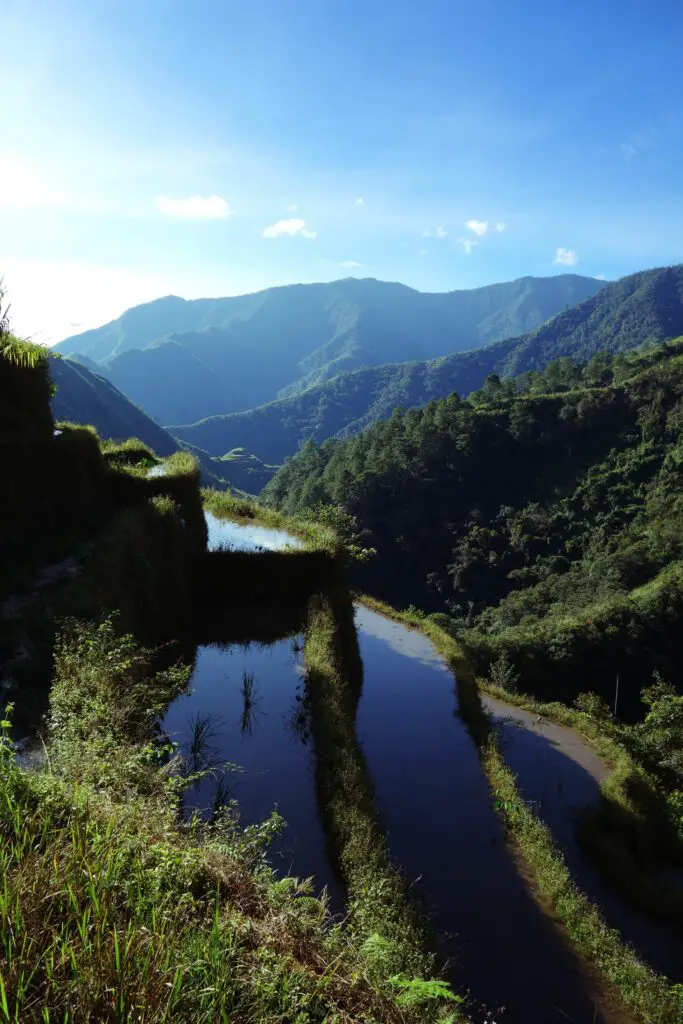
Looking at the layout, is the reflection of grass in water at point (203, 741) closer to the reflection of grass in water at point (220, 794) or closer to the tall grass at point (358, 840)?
the reflection of grass in water at point (220, 794)

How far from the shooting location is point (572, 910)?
8172 millimetres

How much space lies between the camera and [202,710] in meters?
9.34

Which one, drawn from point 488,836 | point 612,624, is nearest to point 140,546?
point 488,836

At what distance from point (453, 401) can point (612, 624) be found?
143 feet

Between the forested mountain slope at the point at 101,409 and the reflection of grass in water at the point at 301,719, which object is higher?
the forested mountain slope at the point at 101,409

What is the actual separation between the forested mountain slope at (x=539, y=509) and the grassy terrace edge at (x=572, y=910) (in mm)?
34588

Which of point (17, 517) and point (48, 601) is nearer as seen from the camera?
point (48, 601)

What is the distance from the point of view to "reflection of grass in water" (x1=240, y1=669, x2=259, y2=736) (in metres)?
9.17

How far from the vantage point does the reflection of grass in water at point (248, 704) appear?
9.17 metres

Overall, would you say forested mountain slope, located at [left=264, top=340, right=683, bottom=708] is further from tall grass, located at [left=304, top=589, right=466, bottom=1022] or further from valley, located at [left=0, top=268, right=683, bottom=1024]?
tall grass, located at [left=304, top=589, right=466, bottom=1022]

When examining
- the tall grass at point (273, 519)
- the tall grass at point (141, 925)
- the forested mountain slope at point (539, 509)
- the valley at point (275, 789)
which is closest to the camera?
the tall grass at point (141, 925)

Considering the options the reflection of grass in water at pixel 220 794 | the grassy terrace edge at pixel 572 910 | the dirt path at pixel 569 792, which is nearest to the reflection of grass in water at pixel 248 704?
the reflection of grass in water at pixel 220 794

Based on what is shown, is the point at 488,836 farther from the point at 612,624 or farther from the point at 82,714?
the point at 612,624

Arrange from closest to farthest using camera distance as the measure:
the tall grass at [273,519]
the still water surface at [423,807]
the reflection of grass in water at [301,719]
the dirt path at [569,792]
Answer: the still water surface at [423,807], the reflection of grass in water at [301,719], the dirt path at [569,792], the tall grass at [273,519]
